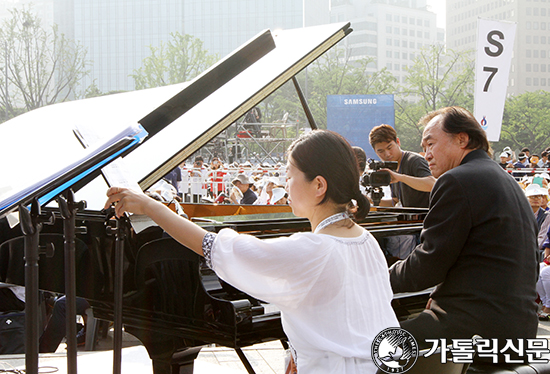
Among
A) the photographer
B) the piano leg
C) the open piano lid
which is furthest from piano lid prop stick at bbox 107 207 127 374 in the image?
the photographer

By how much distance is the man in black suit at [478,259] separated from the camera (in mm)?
2250

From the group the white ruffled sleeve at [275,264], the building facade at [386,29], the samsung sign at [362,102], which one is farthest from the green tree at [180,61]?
the building facade at [386,29]

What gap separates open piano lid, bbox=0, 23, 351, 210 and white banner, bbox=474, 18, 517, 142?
19.9ft

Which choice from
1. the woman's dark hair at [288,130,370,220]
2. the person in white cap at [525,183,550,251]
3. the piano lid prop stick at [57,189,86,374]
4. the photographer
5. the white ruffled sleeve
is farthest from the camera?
the person in white cap at [525,183,550,251]

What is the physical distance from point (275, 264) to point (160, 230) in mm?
1277

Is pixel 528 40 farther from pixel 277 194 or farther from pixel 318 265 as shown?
pixel 318 265

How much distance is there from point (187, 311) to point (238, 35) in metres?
73.8

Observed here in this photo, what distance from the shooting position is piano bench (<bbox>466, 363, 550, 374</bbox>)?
87.6 inches

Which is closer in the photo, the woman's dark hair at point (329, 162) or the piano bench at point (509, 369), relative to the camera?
the woman's dark hair at point (329, 162)

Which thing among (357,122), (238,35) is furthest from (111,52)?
(357,122)

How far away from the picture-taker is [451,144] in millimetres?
2500

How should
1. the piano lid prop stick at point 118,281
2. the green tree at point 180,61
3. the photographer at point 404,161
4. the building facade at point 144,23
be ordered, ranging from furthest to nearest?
the building facade at point 144,23, the green tree at point 180,61, the photographer at point 404,161, the piano lid prop stick at point 118,281

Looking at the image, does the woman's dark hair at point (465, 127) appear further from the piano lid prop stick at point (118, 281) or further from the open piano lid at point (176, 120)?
the piano lid prop stick at point (118, 281)

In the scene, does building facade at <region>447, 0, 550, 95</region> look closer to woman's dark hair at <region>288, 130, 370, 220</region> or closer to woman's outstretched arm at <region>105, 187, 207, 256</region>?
woman's dark hair at <region>288, 130, 370, 220</region>
